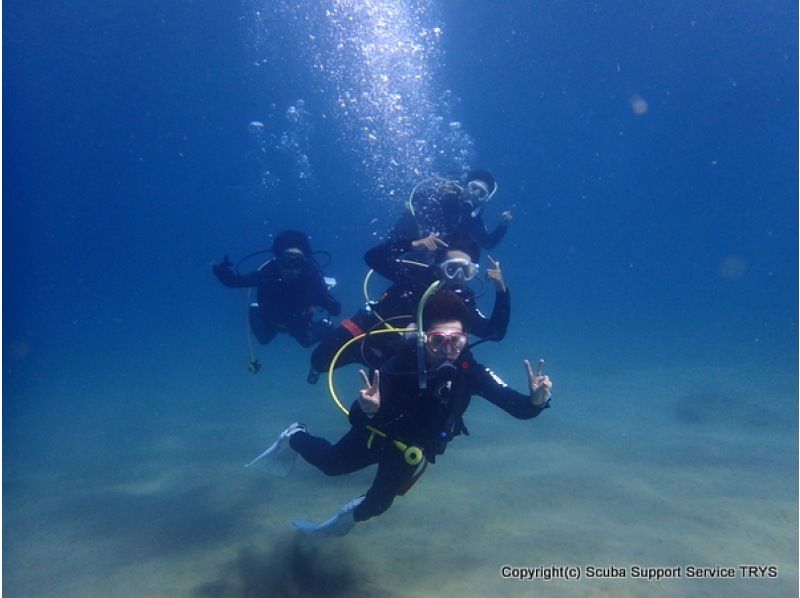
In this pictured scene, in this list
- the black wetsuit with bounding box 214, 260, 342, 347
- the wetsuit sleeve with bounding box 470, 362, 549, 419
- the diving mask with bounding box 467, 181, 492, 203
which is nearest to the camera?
the wetsuit sleeve with bounding box 470, 362, 549, 419

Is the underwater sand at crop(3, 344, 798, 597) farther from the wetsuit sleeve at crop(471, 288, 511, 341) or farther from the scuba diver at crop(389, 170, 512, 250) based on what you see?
the scuba diver at crop(389, 170, 512, 250)

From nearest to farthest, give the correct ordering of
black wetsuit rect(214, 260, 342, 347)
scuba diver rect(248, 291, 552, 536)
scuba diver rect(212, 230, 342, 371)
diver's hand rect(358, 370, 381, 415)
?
diver's hand rect(358, 370, 381, 415) < scuba diver rect(248, 291, 552, 536) < scuba diver rect(212, 230, 342, 371) < black wetsuit rect(214, 260, 342, 347)

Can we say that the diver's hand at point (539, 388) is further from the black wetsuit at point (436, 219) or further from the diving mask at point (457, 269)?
the black wetsuit at point (436, 219)

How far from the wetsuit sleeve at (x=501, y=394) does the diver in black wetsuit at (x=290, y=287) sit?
4613 millimetres

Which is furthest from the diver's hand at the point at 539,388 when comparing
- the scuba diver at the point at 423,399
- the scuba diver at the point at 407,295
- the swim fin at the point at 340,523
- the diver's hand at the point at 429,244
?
the swim fin at the point at 340,523

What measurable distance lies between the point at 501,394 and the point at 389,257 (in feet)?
8.80

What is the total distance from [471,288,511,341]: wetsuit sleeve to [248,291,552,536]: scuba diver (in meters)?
0.76

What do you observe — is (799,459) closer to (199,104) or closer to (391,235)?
(391,235)

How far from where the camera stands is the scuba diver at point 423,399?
4973 millimetres

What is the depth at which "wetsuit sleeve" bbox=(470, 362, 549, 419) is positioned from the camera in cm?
532

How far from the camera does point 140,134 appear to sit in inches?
2377

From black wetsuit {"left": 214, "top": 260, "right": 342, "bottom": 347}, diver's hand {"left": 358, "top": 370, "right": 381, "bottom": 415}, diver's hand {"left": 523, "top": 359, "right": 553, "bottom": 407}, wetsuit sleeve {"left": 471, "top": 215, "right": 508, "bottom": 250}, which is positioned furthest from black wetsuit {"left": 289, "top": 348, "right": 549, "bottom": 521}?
wetsuit sleeve {"left": 471, "top": 215, "right": 508, "bottom": 250}

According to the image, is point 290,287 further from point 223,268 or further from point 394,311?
point 394,311

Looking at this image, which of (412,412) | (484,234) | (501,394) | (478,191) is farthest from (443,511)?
(478,191)
